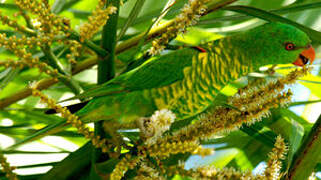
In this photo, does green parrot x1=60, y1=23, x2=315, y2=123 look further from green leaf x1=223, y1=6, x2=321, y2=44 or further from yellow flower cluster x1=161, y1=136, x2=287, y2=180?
yellow flower cluster x1=161, y1=136, x2=287, y2=180

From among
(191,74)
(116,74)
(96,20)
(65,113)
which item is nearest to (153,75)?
(191,74)

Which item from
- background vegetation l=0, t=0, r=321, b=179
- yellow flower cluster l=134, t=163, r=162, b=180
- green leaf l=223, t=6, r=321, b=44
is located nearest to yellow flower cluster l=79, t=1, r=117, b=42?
background vegetation l=0, t=0, r=321, b=179

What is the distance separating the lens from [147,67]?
1320 millimetres

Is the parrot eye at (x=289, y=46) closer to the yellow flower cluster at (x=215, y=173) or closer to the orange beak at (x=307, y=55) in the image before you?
the orange beak at (x=307, y=55)

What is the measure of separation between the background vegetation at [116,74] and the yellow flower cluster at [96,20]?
0.03 meters

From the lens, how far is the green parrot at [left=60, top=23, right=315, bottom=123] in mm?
1215

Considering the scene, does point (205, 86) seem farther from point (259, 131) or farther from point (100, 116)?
point (100, 116)

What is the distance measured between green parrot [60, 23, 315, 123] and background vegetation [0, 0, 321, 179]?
0.20 ft

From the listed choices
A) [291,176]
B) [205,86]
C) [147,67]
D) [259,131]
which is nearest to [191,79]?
[205,86]

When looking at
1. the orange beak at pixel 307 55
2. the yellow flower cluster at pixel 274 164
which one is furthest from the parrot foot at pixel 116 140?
the orange beak at pixel 307 55

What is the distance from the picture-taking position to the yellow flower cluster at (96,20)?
94 centimetres

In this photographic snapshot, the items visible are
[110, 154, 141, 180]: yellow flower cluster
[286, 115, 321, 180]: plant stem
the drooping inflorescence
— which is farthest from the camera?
[286, 115, 321, 180]: plant stem

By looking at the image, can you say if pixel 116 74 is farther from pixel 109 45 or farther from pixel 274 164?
pixel 274 164

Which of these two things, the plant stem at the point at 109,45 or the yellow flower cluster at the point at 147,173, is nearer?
the yellow flower cluster at the point at 147,173
